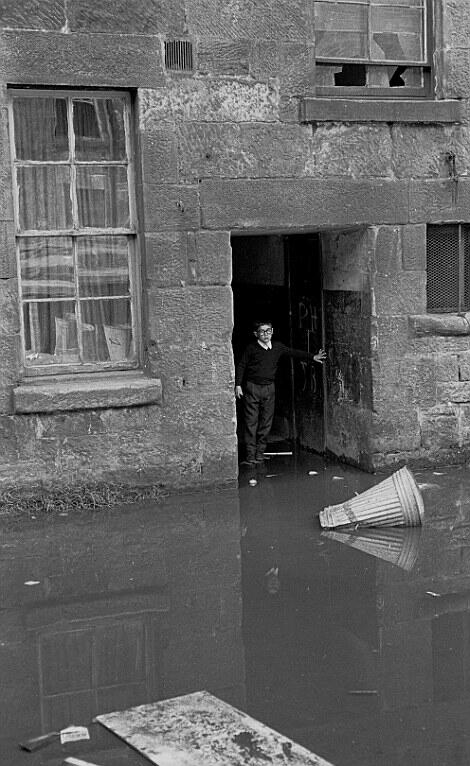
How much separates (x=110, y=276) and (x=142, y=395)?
111 cm

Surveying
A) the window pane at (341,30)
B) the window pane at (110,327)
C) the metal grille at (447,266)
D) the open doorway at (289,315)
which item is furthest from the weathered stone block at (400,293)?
the window pane at (110,327)

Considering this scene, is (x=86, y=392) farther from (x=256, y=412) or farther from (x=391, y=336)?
(x=391, y=336)

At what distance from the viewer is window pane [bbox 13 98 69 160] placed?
29.5 feet

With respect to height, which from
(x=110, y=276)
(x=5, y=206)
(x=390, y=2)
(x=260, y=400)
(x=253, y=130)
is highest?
(x=390, y=2)

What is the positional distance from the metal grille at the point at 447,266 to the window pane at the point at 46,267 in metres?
3.44

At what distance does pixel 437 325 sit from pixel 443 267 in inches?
23.5

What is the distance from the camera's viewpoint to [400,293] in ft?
32.8

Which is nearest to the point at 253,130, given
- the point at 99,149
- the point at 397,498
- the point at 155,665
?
the point at 99,149

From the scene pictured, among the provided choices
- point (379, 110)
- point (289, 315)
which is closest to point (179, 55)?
point (379, 110)

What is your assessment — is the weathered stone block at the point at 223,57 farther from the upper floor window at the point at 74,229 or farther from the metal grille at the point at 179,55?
the upper floor window at the point at 74,229

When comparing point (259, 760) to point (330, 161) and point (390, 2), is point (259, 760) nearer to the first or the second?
point (330, 161)

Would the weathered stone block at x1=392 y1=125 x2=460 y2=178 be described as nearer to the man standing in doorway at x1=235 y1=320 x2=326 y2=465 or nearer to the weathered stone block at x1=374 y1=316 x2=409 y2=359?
the weathered stone block at x1=374 y1=316 x2=409 y2=359

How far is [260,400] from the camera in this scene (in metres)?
10.9

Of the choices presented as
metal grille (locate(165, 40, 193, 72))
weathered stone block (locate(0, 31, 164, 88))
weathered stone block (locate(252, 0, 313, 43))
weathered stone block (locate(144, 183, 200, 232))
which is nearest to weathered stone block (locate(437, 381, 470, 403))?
weathered stone block (locate(144, 183, 200, 232))
